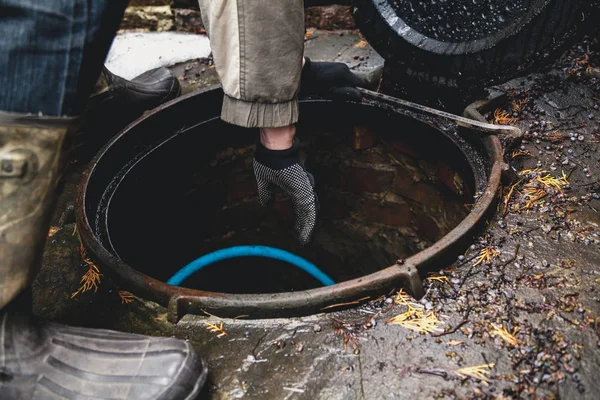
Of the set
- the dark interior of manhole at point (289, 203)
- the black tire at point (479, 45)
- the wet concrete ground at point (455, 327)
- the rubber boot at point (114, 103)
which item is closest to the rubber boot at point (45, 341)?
the wet concrete ground at point (455, 327)

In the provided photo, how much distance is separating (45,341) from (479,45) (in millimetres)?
2071

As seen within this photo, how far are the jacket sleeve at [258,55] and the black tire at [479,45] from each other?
86 cm

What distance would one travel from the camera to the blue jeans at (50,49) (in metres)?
1.09

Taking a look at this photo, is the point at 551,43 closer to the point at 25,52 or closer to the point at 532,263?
the point at 532,263

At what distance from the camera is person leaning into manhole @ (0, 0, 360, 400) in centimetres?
112

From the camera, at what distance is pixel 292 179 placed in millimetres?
2055

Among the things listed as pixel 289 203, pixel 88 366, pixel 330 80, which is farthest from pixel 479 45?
pixel 88 366

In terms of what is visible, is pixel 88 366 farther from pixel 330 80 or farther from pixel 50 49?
pixel 330 80

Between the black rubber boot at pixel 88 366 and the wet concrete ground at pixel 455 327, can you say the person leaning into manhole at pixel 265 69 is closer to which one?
the wet concrete ground at pixel 455 327

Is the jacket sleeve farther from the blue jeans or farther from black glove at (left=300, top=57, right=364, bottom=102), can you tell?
black glove at (left=300, top=57, right=364, bottom=102)

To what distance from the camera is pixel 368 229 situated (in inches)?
137

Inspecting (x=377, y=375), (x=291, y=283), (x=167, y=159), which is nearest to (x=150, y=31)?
(x=167, y=159)

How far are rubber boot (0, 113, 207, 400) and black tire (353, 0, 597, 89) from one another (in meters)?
1.73

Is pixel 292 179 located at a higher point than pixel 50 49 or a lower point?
lower
